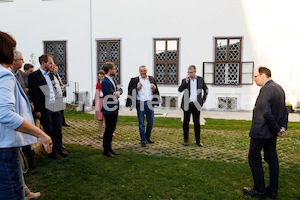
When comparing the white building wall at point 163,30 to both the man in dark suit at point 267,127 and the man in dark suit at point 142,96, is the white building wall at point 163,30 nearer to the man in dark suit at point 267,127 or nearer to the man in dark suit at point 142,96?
the man in dark suit at point 142,96

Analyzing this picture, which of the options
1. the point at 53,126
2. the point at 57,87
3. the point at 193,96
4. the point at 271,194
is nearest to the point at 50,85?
the point at 57,87

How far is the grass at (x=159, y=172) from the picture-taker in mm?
4070

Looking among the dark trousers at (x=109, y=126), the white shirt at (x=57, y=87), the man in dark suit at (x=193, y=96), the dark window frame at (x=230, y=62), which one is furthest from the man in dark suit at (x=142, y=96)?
the dark window frame at (x=230, y=62)

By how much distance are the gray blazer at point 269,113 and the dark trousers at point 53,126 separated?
12.1 ft

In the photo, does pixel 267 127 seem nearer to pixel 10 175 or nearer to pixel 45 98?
pixel 10 175

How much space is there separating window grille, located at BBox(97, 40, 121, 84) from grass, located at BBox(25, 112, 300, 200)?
765 cm

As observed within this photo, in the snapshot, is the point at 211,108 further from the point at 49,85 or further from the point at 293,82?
the point at 49,85

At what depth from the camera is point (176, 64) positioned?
14109 millimetres

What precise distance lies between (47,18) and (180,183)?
529 inches

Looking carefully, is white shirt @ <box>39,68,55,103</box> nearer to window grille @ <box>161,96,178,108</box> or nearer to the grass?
the grass

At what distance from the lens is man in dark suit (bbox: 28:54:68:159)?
5.14m

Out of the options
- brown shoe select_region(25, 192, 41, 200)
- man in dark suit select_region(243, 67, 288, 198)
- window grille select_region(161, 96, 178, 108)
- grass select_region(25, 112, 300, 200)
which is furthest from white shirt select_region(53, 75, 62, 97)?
window grille select_region(161, 96, 178, 108)

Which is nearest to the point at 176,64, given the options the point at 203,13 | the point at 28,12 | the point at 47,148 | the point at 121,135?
the point at 203,13

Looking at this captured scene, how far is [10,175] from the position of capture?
2.04m
